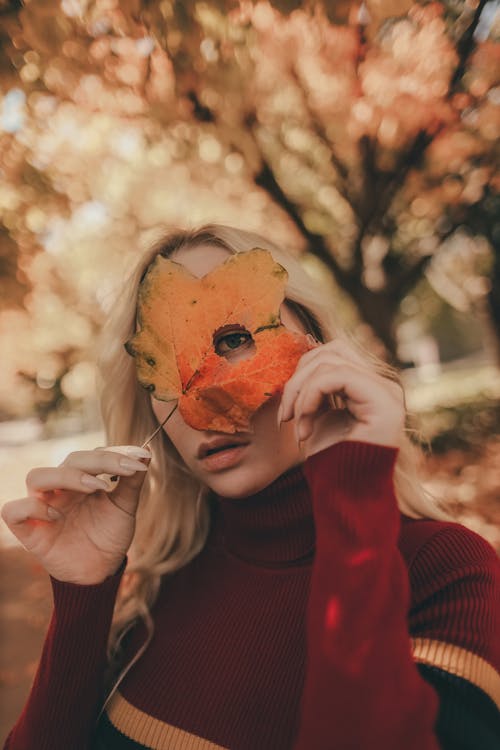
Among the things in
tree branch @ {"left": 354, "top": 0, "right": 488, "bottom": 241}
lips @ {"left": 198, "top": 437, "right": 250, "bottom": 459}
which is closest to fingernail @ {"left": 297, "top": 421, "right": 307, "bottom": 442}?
lips @ {"left": 198, "top": 437, "right": 250, "bottom": 459}

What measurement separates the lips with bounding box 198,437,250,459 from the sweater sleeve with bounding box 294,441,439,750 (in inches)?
12.6

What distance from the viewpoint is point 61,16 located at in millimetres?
3141

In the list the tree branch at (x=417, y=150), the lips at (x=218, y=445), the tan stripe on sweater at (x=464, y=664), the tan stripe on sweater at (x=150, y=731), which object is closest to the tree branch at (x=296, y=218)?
the tree branch at (x=417, y=150)

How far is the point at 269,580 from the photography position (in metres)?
1.50

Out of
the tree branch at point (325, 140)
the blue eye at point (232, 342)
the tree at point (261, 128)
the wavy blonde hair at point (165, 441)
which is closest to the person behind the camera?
the blue eye at point (232, 342)

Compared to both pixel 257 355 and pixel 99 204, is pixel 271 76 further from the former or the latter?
pixel 257 355

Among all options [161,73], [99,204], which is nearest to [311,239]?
[99,204]

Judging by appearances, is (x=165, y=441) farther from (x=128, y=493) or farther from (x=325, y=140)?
(x=325, y=140)

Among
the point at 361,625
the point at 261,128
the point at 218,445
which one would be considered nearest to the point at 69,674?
the point at 218,445

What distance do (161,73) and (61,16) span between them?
170 centimetres

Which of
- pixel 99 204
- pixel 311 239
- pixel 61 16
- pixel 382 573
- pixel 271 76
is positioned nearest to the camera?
pixel 382 573

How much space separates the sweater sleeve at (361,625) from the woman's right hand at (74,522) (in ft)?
1.70

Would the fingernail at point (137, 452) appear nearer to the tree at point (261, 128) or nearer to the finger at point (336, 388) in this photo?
the finger at point (336, 388)

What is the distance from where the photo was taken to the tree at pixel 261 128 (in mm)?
3760
